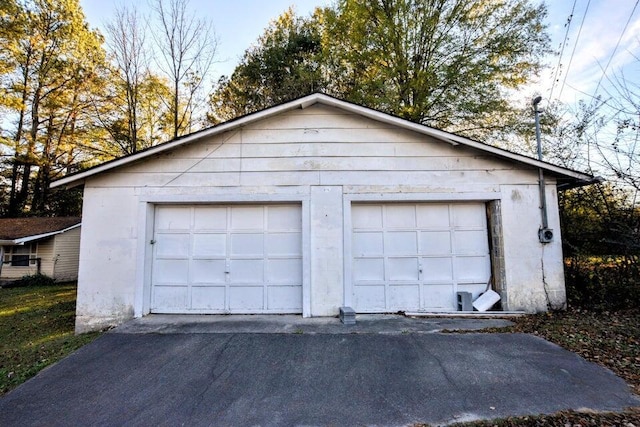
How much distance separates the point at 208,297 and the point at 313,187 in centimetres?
314

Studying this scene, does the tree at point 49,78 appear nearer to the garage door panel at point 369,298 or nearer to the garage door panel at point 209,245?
the garage door panel at point 209,245

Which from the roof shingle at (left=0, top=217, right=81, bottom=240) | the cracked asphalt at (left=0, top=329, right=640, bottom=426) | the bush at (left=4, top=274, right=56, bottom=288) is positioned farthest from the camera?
the roof shingle at (left=0, top=217, right=81, bottom=240)

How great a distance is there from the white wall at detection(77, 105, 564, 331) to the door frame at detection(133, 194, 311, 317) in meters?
0.03

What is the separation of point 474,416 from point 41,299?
14091 mm

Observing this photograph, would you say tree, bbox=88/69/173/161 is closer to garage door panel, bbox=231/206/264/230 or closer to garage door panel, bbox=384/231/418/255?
garage door panel, bbox=231/206/264/230

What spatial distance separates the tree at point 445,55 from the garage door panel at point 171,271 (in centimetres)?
981

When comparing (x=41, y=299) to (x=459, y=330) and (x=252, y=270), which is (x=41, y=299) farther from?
(x=459, y=330)

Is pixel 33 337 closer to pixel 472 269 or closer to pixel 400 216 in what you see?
pixel 400 216

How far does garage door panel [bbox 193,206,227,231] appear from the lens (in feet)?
21.3

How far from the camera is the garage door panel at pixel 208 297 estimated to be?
6.35 meters

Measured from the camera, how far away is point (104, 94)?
61.9 ft

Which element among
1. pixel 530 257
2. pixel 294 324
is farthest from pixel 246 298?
pixel 530 257

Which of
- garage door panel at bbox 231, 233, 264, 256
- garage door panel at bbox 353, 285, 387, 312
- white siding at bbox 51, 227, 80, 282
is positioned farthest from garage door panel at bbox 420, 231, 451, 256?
white siding at bbox 51, 227, 80, 282

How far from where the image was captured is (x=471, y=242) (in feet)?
21.3
